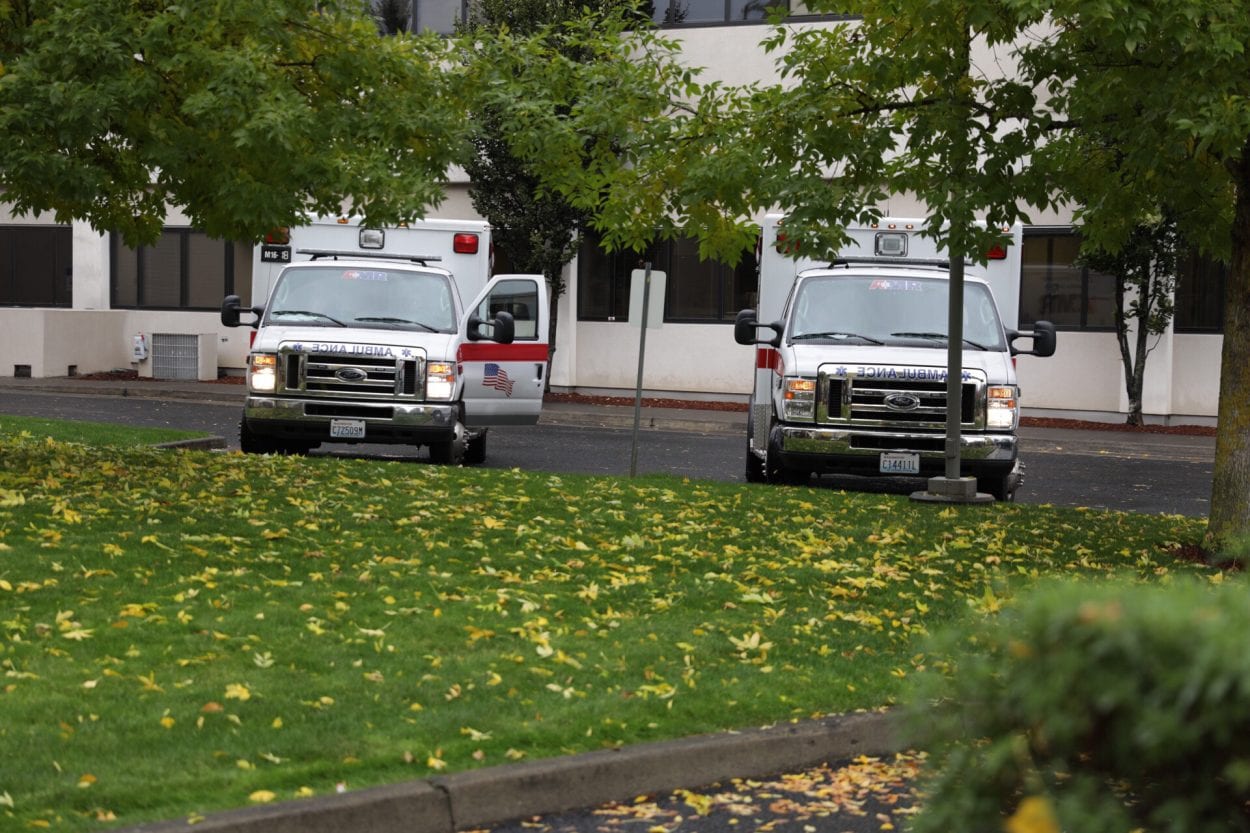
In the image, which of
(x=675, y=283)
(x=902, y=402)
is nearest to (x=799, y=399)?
(x=902, y=402)

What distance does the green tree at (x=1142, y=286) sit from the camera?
2634 cm

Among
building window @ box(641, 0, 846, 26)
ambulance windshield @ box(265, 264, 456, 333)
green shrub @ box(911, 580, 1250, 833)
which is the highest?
building window @ box(641, 0, 846, 26)

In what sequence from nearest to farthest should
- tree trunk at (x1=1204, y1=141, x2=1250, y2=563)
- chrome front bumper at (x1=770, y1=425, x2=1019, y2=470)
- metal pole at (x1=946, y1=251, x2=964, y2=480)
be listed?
tree trunk at (x1=1204, y1=141, x2=1250, y2=563)
metal pole at (x1=946, y1=251, x2=964, y2=480)
chrome front bumper at (x1=770, y1=425, x2=1019, y2=470)

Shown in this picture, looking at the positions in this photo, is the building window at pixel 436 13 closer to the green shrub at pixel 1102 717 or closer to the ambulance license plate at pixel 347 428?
the ambulance license plate at pixel 347 428

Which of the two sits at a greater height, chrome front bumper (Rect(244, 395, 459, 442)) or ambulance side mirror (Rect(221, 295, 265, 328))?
ambulance side mirror (Rect(221, 295, 265, 328))

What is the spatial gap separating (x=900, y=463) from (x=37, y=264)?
2556cm

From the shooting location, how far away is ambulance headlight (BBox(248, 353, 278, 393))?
54.5 ft

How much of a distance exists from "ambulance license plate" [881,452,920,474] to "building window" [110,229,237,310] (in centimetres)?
2195

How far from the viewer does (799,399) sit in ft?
50.2

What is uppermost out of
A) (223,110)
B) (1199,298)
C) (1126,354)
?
(223,110)

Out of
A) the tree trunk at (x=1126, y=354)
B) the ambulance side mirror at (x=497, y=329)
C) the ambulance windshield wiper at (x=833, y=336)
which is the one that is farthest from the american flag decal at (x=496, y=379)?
the tree trunk at (x=1126, y=354)

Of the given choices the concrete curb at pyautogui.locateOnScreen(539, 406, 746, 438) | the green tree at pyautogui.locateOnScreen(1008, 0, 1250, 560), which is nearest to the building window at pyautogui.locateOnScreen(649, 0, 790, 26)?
the concrete curb at pyautogui.locateOnScreen(539, 406, 746, 438)

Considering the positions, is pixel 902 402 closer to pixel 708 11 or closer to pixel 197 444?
pixel 197 444

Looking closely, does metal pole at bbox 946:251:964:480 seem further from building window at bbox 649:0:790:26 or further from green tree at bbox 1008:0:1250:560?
building window at bbox 649:0:790:26
